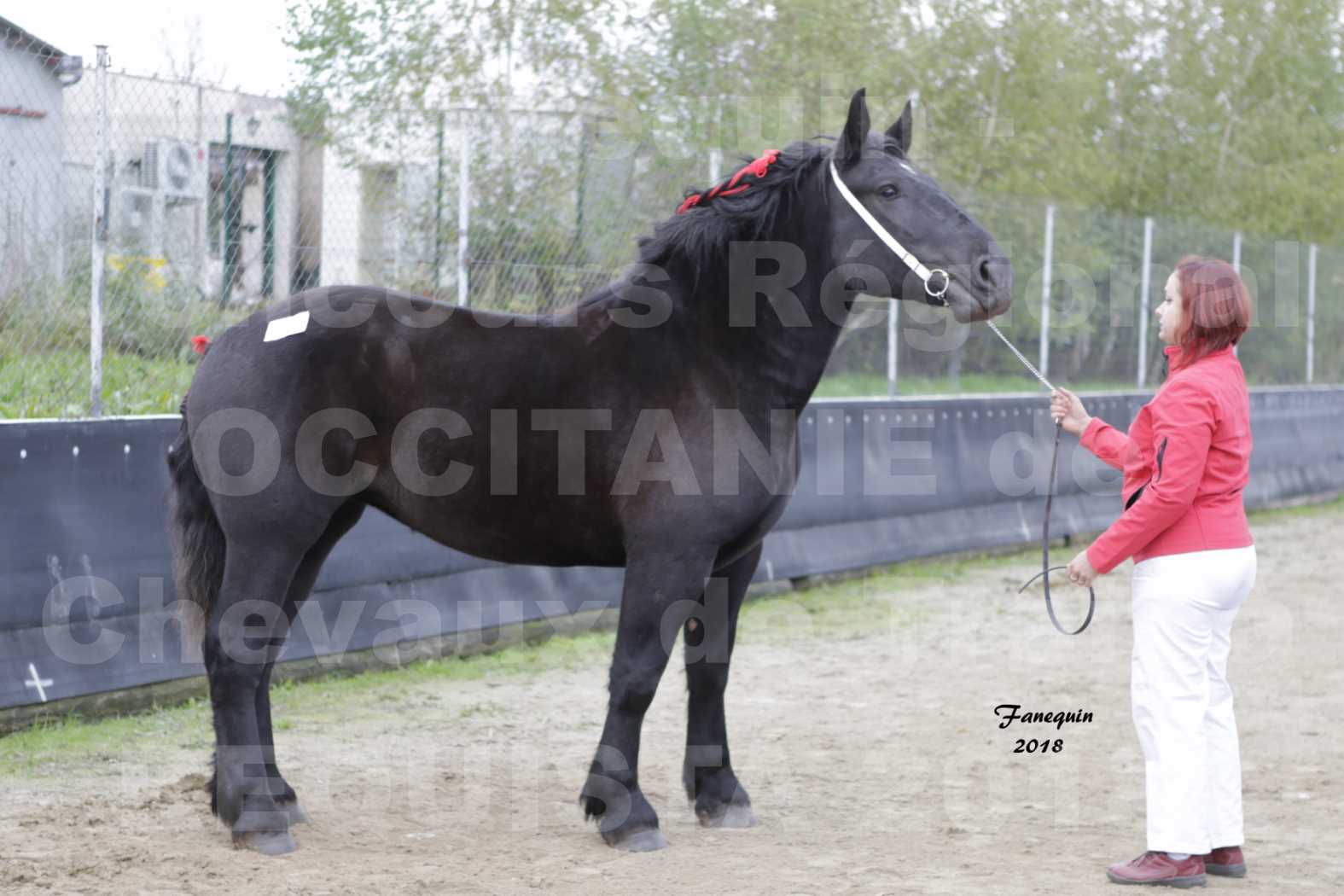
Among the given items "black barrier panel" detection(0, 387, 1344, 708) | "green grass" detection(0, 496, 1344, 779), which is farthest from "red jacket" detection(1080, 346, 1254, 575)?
"green grass" detection(0, 496, 1344, 779)

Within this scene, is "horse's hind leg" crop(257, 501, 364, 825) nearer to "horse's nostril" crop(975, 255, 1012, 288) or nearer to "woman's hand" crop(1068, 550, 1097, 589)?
"horse's nostril" crop(975, 255, 1012, 288)

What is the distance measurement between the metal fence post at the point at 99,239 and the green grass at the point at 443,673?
1.36 m

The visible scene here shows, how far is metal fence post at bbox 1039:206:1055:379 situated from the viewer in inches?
446

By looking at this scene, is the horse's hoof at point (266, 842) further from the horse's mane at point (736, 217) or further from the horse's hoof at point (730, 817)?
the horse's mane at point (736, 217)

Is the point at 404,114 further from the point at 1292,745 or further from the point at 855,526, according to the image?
the point at 1292,745

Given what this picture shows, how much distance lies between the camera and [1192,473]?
381 cm

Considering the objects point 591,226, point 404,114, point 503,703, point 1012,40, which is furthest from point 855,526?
point 1012,40

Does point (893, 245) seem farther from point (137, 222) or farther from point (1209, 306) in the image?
point (137, 222)

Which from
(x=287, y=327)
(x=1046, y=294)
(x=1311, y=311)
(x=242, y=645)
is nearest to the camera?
(x=242, y=645)

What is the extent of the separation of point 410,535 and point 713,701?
8.12 feet

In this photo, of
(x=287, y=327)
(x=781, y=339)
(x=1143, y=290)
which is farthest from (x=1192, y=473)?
(x=1143, y=290)

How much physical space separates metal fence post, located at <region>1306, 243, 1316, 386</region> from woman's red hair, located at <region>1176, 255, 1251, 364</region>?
13334 millimetres

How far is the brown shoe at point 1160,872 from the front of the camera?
3.92 metres

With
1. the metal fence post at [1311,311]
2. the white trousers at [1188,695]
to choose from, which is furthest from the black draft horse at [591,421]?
the metal fence post at [1311,311]
